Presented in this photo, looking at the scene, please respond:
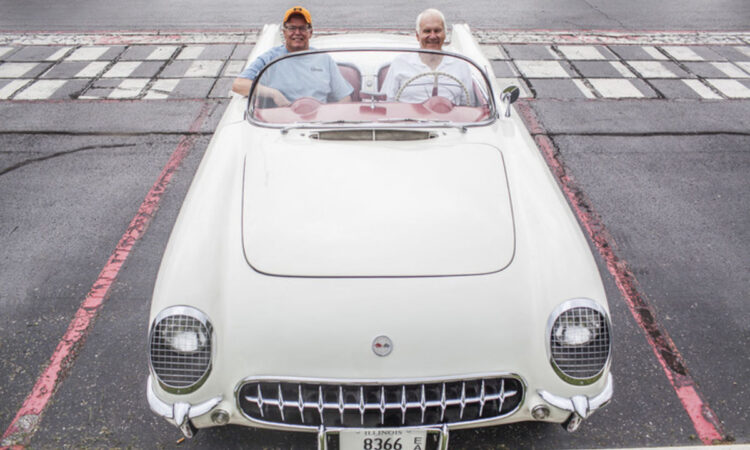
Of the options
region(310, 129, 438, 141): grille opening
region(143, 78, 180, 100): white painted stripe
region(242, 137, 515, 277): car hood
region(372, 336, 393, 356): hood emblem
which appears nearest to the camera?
region(372, 336, 393, 356): hood emblem

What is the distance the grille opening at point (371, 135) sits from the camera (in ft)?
10.6

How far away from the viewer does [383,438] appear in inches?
90.0

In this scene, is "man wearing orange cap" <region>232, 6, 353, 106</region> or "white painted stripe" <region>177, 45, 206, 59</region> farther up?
"man wearing orange cap" <region>232, 6, 353, 106</region>

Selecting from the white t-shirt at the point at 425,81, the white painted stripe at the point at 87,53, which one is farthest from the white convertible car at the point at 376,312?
the white painted stripe at the point at 87,53

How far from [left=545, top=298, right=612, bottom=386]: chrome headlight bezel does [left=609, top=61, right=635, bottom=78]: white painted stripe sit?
628cm

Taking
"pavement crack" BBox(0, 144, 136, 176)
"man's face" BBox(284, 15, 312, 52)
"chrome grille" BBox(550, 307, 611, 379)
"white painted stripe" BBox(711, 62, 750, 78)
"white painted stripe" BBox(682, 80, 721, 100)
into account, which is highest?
"man's face" BBox(284, 15, 312, 52)

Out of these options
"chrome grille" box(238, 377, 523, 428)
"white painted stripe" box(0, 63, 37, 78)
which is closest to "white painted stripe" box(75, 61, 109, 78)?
"white painted stripe" box(0, 63, 37, 78)

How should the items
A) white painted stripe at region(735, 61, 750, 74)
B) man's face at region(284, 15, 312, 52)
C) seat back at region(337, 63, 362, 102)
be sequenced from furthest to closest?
white painted stripe at region(735, 61, 750, 74) < seat back at region(337, 63, 362, 102) < man's face at region(284, 15, 312, 52)

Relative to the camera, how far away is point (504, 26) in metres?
10.1

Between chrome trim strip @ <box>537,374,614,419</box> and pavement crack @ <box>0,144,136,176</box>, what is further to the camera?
pavement crack @ <box>0,144,136,176</box>

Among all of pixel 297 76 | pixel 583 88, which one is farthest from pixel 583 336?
pixel 583 88

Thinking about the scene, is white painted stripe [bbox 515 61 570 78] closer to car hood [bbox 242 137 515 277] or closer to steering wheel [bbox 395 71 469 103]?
steering wheel [bbox 395 71 469 103]

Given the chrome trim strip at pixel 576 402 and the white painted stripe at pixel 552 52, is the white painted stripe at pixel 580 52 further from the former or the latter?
the chrome trim strip at pixel 576 402

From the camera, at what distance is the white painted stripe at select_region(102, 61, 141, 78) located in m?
7.73
